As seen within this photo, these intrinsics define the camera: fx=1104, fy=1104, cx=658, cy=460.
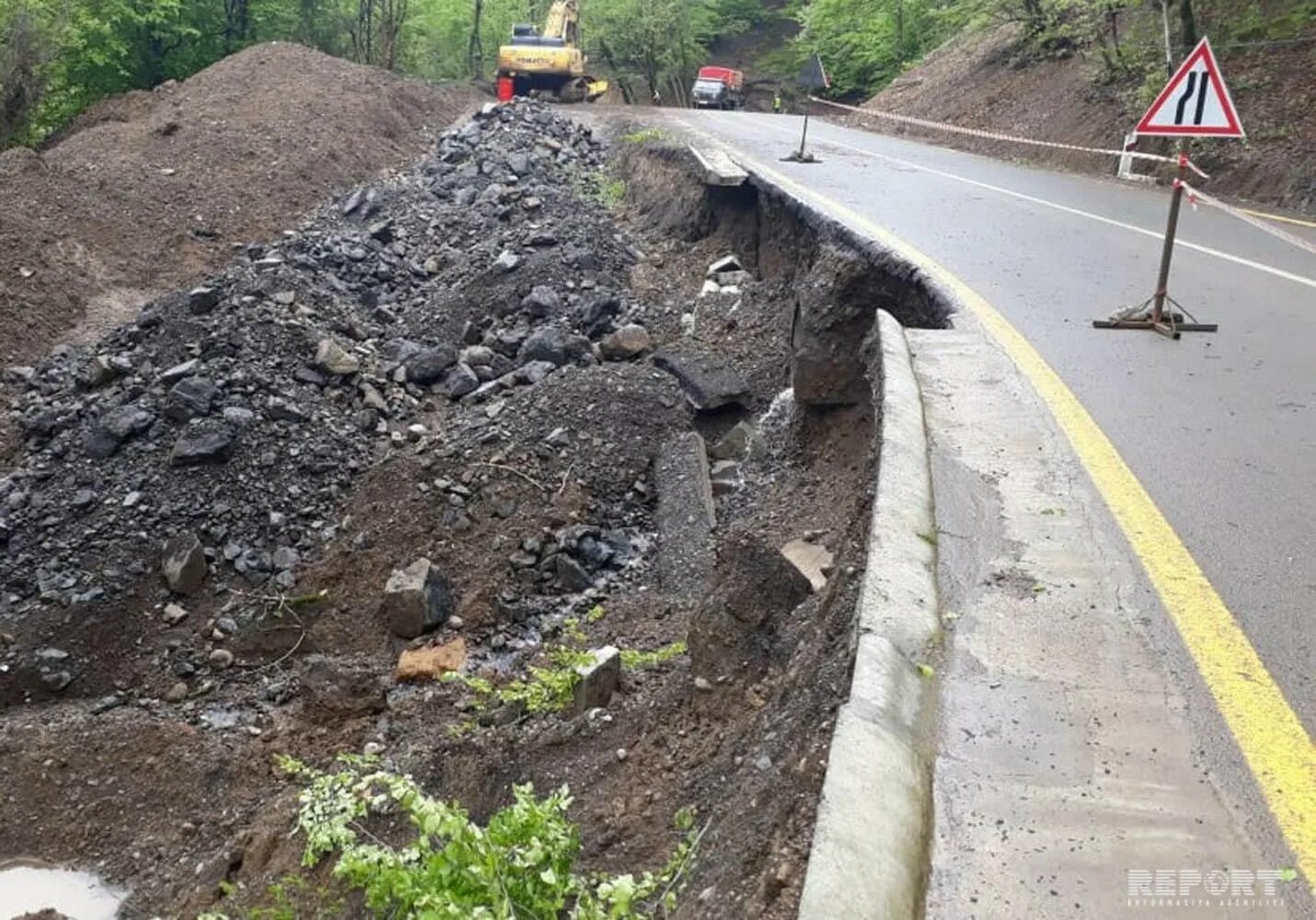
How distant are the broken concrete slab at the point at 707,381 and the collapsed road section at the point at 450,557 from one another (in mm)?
38

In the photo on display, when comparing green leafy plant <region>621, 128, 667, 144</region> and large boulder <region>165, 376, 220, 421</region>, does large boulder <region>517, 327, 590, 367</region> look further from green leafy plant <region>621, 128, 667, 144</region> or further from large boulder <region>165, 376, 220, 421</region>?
green leafy plant <region>621, 128, 667, 144</region>

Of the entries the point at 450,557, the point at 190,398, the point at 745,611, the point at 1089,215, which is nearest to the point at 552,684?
the point at 745,611

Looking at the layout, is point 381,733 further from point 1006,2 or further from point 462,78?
point 462,78

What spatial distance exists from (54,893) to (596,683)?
3.17m

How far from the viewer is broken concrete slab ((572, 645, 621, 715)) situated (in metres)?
5.28

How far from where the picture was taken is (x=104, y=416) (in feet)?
30.4

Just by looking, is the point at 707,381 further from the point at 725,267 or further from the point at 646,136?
the point at 646,136

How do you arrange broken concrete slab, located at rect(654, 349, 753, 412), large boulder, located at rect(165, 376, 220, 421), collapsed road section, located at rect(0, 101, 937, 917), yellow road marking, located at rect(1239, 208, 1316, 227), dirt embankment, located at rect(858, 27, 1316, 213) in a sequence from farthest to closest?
dirt embankment, located at rect(858, 27, 1316, 213), yellow road marking, located at rect(1239, 208, 1316, 227), broken concrete slab, located at rect(654, 349, 753, 412), large boulder, located at rect(165, 376, 220, 421), collapsed road section, located at rect(0, 101, 937, 917)

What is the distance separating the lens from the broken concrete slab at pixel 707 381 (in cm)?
962

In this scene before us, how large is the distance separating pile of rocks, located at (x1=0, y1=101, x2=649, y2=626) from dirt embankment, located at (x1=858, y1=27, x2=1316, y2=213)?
9.13 meters

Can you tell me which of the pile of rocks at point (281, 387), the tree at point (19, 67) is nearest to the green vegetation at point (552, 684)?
the pile of rocks at point (281, 387)

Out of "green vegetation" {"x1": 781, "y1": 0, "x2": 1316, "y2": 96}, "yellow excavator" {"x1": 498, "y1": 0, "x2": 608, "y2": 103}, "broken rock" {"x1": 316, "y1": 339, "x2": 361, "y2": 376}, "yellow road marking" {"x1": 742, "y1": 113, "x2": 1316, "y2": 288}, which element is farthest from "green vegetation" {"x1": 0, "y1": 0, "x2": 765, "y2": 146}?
"yellow road marking" {"x1": 742, "y1": 113, "x2": 1316, "y2": 288}

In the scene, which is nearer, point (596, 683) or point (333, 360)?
point (596, 683)

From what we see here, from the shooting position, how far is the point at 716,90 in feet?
128
